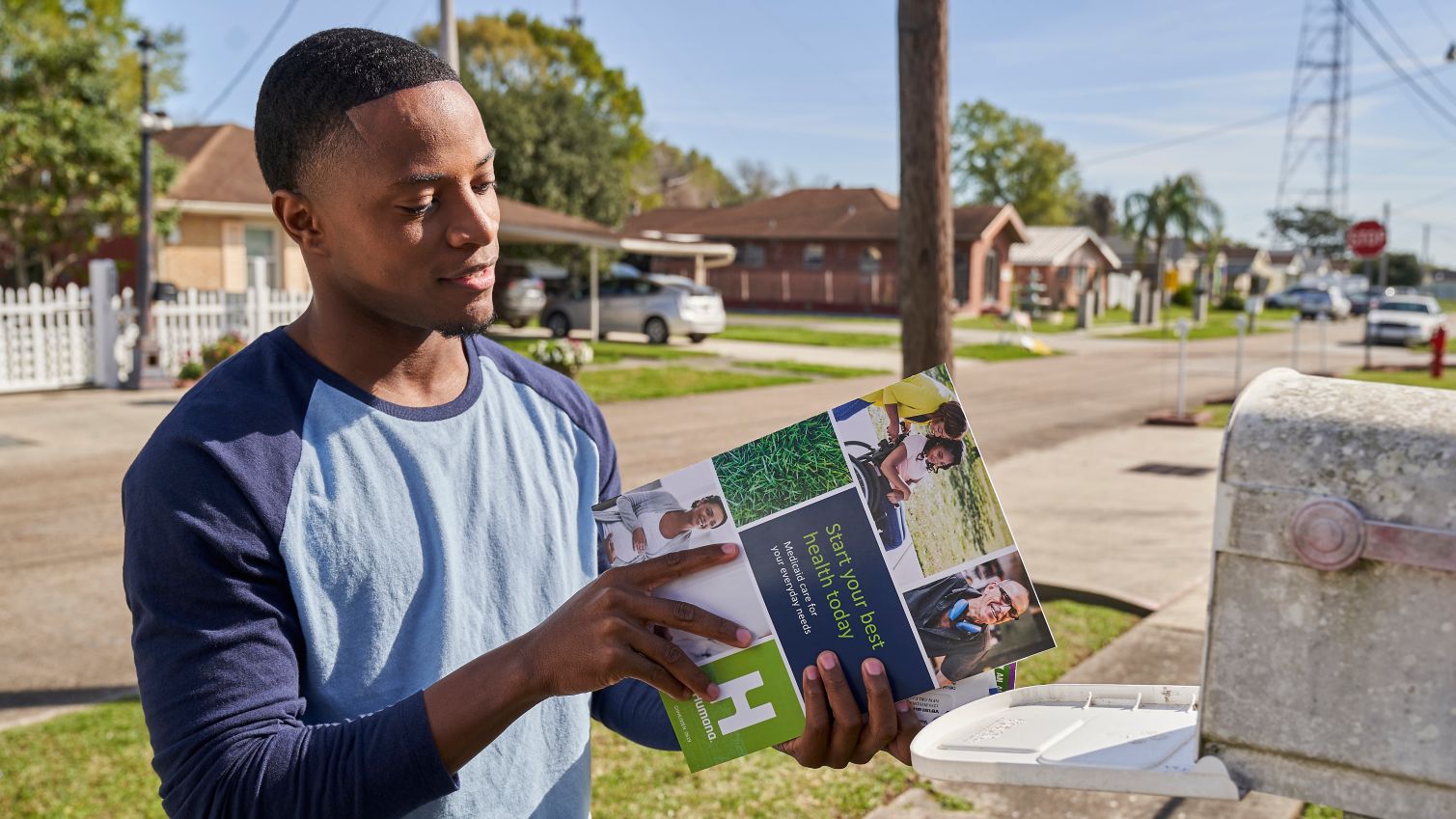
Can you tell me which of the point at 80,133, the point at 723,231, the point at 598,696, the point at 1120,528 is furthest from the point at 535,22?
the point at 598,696

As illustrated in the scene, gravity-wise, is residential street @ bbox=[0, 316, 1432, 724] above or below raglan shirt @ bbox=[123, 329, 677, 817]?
below

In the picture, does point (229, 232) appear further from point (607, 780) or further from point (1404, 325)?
point (1404, 325)

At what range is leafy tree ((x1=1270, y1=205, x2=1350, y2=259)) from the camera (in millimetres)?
110875

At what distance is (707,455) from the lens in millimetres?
12102

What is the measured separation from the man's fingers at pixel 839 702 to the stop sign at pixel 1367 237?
77.6ft

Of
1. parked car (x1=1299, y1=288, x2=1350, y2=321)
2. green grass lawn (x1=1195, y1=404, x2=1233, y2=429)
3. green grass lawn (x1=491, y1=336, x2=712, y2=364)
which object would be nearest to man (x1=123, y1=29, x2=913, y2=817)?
green grass lawn (x1=1195, y1=404, x2=1233, y2=429)

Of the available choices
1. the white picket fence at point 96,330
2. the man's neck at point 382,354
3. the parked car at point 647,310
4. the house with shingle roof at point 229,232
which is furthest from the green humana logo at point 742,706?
the parked car at point 647,310

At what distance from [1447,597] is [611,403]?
15485mm

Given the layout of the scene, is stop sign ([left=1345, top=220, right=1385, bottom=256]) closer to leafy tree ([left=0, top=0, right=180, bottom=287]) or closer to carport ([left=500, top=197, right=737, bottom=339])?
carport ([left=500, top=197, right=737, bottom=339])

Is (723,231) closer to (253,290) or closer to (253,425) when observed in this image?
(253,290)

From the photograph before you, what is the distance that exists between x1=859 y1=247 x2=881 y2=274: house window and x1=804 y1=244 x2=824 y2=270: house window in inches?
66.8

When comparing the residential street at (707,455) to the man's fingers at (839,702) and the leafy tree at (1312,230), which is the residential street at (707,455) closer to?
the man's fingers at (839,702)

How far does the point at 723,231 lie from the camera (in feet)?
157

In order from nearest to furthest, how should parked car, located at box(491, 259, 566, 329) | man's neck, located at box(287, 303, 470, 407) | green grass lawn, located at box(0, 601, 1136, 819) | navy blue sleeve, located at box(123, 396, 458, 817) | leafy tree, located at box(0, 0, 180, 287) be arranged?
navy blue sleeve, located at box(123, 396, 458, 817), man's neck, located at box(287, 303, 470, 407), green grass lawn, located at box(0, 601, 1136, 819), leafy tree, located at box(0, 0, 180, 287), parked car, located at box(491, 259, 566, 329)
